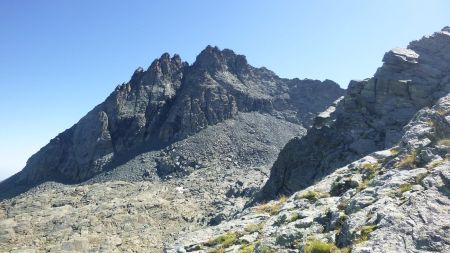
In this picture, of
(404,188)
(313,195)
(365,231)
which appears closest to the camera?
(365,231)

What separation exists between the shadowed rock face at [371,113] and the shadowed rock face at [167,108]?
78.0m

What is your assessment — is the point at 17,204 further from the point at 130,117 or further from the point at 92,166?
the point at 130,117

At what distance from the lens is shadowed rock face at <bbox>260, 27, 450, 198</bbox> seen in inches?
2106

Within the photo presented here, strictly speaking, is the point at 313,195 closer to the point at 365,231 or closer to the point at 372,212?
the point at 372,212

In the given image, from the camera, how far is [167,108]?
155750mm

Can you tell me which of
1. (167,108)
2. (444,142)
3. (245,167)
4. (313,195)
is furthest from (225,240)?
(167,108)

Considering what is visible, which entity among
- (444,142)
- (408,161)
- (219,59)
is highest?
(219,59)

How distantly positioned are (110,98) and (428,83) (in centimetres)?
12707

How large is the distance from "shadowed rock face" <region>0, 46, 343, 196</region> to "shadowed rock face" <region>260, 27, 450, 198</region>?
7804 centimetres

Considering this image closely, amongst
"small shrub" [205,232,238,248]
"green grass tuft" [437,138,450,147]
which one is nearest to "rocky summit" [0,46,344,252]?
"small shrub" [205,232,238,248]

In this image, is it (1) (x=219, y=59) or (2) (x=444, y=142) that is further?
(1) (x=219, y=59)

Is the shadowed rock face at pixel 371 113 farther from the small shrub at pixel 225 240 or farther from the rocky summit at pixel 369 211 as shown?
the small shrub at pixel 225 240

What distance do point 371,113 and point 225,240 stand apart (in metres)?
45.1

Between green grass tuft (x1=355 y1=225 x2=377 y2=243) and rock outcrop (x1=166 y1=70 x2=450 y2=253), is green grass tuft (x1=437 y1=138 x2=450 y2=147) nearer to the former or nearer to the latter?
rock outcrop (x1=166 y1=70 x2=450 y2=253)
